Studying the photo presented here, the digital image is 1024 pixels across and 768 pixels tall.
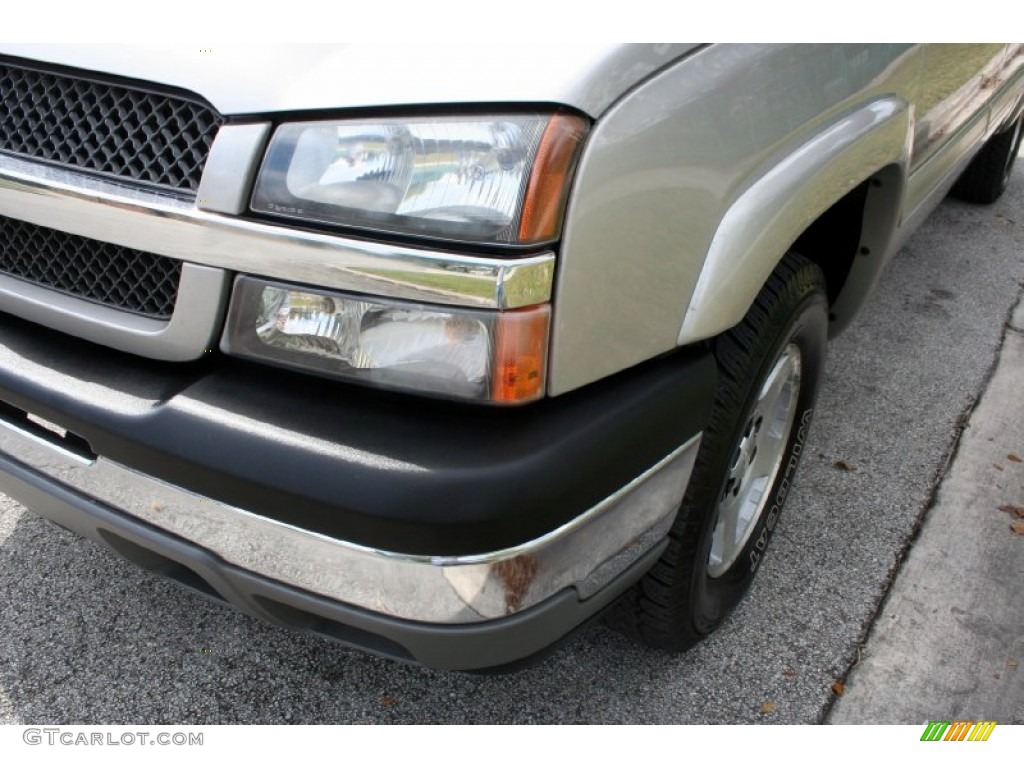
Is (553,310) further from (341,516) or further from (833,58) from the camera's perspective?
(833,58)

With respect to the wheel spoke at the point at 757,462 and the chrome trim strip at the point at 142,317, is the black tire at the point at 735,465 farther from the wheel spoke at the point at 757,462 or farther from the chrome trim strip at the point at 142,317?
the chrome trim strip at the point at 142,317

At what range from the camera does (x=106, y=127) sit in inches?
60.6

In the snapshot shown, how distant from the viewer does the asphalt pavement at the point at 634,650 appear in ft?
6.93

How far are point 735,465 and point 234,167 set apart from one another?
1.29 metres

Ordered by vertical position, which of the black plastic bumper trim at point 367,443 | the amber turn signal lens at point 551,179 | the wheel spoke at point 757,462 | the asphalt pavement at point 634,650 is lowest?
the asphalt pavement at point 634,650

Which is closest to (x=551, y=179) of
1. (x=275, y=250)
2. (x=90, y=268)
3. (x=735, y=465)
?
(x=275, y=250)

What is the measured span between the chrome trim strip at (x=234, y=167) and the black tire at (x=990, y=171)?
183 inches

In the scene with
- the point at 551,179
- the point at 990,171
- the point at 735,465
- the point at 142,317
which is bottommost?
the point at 735,465

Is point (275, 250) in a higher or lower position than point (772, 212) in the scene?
lower

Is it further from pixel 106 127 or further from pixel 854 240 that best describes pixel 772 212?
pixel 106 127

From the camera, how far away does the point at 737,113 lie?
5.08 feet
